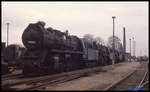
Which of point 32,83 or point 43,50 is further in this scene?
point 43,50

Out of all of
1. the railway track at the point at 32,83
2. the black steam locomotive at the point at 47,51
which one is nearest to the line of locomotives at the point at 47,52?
the black steam locomotive at the point at 47,51

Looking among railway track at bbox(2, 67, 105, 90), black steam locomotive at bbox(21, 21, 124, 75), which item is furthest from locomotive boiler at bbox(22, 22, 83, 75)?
railway track at bbox(2, 67, 105, 90)

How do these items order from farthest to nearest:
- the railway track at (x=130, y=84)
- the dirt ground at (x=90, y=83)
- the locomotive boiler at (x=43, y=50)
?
→ the locomotive boiler at (x=43, y=50), the dirt ground at (x=90, y=83), the railway track at (x=130, y=84)

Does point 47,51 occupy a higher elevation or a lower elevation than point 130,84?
higher

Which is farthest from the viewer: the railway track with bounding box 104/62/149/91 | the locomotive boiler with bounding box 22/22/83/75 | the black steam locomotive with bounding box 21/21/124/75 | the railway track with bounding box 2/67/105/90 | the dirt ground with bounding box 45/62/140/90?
the black steam locomotive with bounding box 21/21/124/75

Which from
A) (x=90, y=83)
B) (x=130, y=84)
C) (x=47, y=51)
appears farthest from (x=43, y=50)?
(x=130, y=84)

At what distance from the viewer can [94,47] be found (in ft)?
123

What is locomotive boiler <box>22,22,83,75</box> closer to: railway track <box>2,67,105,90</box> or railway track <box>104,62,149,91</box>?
railway track <box>2,67,105,90</box>

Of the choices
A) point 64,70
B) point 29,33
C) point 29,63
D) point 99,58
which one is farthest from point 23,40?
point 99,58

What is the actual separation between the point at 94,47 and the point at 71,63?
918 cm

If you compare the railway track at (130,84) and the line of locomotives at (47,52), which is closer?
the railway track at (130,84)

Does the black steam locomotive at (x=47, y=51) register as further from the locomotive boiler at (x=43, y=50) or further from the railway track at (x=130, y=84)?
the railway track at (x=130, y=84)

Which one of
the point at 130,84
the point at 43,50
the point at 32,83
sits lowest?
the point at 130,84

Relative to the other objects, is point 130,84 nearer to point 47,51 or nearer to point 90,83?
point 90,83
